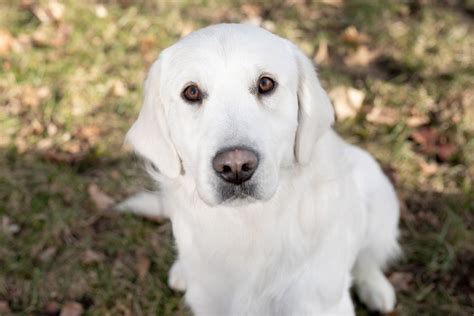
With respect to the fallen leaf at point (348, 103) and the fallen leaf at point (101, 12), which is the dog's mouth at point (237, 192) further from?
the fallen leaf at point (101, 12)

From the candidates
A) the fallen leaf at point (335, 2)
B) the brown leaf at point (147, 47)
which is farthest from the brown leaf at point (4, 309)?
the fallen leaf at point (335, 2)

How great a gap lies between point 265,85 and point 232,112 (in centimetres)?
19

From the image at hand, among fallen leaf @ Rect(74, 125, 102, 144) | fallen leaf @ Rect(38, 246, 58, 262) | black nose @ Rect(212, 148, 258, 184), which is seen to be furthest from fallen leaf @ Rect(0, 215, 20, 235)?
black nose @ Rect(212, 148, 258, 184)

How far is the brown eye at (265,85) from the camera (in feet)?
7.27

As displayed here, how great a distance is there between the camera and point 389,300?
3021 mm

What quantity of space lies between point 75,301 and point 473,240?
2.25 m

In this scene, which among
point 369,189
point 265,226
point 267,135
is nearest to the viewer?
point 267,135

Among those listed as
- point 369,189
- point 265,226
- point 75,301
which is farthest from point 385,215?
point 75,301

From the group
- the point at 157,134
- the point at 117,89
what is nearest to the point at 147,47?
the point at 117,89

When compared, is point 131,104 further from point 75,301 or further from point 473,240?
point 473,240

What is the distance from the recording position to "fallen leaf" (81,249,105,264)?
3.37m

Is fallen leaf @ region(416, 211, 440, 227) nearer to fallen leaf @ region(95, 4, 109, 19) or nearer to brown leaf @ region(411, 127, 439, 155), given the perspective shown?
brown leaf @ region(411, 127, 439, 155)

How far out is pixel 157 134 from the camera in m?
2.40

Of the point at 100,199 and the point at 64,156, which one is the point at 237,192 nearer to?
the point at 100,199
